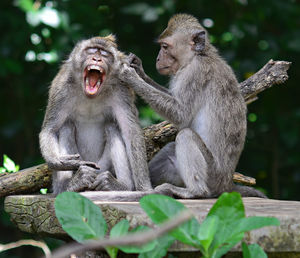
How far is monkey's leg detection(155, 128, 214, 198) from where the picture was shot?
5586mm

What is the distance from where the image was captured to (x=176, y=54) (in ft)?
21.3

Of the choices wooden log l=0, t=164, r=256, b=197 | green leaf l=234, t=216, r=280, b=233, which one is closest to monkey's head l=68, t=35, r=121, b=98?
wooden log l=0, t=164, r=256, b=197

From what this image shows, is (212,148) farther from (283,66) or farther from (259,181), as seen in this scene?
(259,181)

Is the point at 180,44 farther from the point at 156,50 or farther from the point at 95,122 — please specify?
the point at 156,50

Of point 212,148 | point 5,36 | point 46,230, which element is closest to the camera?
point 46,230

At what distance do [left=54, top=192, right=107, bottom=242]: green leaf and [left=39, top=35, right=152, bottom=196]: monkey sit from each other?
2575mm

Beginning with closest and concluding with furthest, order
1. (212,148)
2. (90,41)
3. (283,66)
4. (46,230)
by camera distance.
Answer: (46,230) → (212,148) → (90,41) → (283,66)

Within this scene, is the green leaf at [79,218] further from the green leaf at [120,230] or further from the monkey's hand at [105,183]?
the monkey's hand at [105,183]

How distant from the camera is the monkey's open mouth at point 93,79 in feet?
20.1

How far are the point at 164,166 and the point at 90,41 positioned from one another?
72.3 inches

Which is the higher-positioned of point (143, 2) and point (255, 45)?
point (143, 2)

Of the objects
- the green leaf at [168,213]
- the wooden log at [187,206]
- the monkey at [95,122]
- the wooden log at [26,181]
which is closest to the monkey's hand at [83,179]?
the monkey at [95,122]

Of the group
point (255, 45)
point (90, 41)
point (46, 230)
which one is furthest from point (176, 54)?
point (255, 45)

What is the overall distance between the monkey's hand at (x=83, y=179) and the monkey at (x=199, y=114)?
2.38 feet
